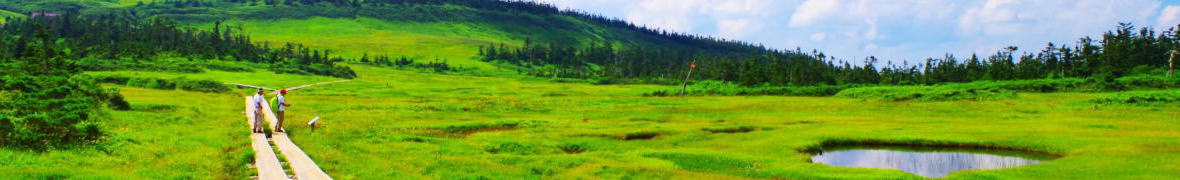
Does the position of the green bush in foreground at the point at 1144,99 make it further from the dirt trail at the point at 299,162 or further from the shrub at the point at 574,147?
the dirt trail at the point at 299,162

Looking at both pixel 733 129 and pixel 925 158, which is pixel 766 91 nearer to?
pixel 733 129

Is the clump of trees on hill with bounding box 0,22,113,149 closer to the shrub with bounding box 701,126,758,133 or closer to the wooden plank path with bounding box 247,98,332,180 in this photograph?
the wooden plank path with bounding box 247,98,332,180

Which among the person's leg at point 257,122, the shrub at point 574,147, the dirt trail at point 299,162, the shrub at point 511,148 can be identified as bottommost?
the shrub at point 574,147

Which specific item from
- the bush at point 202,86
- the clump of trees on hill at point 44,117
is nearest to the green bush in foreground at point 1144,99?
the clump of trees on hill at point 44,117

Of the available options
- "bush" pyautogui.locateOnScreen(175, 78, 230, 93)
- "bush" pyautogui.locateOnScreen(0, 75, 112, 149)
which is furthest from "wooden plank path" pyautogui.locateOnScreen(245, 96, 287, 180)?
"bush" pyautogui.locateOnScreen(175, 78, 230, 93)

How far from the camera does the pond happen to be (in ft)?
112

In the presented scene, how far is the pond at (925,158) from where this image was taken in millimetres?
34219

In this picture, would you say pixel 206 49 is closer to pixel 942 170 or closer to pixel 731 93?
pixel 731 93

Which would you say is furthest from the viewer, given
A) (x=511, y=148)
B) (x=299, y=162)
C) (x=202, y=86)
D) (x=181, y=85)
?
(x=181, y=85)

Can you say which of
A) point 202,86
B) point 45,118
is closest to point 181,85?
point 202,86

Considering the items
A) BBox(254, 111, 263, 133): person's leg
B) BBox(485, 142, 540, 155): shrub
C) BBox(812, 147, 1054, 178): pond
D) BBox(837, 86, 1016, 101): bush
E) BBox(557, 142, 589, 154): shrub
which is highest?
BBox(837, 86, 1016, 101): bush

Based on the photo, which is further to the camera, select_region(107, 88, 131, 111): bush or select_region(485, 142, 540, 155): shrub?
select_region(107, 88, 131, 111): bush

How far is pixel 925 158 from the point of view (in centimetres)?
3775

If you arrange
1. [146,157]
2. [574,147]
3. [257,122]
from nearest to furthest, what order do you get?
[146,157]
[257,122]
[574,147]
